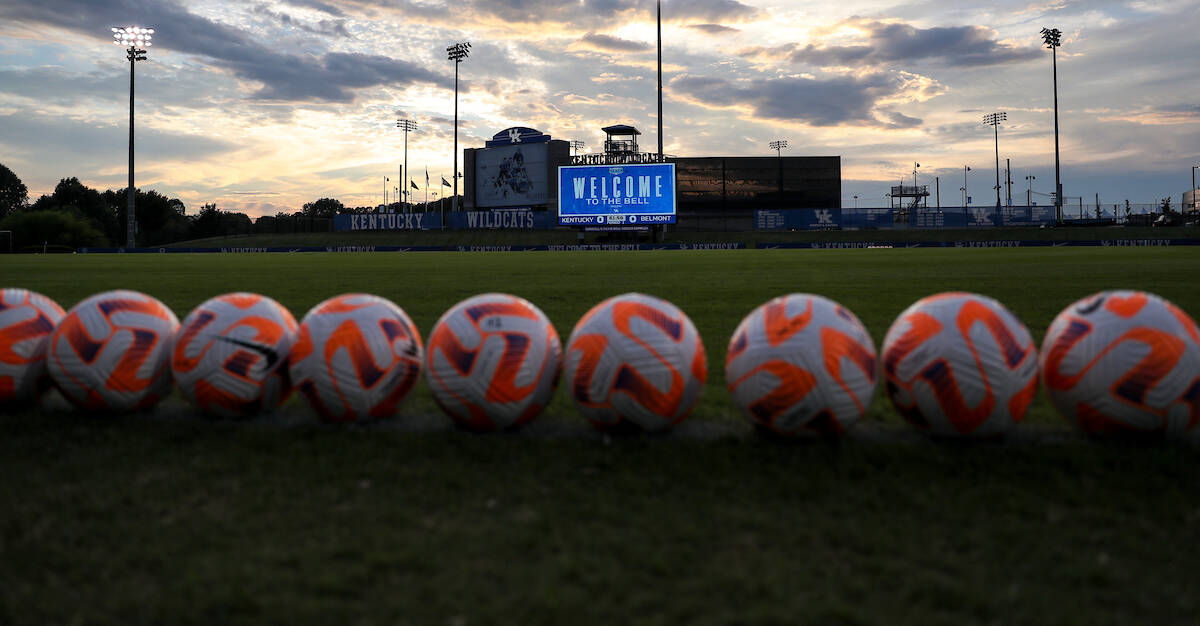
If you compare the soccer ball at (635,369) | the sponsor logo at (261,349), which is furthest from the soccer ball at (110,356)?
the soccer ball at (635,369)

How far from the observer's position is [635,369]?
4.46 metres

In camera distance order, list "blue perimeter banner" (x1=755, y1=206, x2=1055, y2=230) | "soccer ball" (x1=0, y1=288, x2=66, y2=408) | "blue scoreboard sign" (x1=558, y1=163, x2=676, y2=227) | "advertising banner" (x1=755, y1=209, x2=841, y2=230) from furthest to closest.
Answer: "advertising banner" (x1=755, y1=209, x2=841, y2=230) < "blue perimeter banner" (x1=755, y1=206, x2=1055, y2=230) < "blue scoreboard sign" (x1=558, y1=163, x2=676, y2=227) < "soccer ball" (x1=0, y1=288, x2=66, y2=408)

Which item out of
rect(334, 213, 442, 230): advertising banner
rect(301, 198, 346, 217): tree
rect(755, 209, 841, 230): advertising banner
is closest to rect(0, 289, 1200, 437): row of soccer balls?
rect(755, 209, 841, 230): advertising banner

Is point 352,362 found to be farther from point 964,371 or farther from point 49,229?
point 49,229

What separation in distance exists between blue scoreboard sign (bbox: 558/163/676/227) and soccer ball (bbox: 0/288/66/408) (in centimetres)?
5611

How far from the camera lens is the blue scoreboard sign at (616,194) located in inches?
2388

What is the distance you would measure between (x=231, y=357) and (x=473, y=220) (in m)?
75.8

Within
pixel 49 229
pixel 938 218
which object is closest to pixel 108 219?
pixel 49 229

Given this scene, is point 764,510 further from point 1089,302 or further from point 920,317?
point 1089,302

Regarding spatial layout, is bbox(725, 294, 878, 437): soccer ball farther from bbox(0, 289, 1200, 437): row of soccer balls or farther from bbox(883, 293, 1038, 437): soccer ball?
bbox(883, 293, 1038, 437): soccer ball

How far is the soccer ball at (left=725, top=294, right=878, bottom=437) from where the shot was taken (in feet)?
14.0

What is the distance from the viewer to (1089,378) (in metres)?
4.28

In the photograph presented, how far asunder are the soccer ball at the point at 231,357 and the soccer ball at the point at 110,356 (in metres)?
0.24

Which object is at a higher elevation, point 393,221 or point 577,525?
point 393,221
